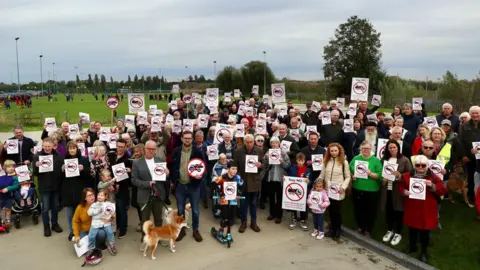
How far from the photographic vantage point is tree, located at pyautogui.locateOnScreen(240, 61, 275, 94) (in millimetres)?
67438

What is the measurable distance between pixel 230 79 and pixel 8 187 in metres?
62.6

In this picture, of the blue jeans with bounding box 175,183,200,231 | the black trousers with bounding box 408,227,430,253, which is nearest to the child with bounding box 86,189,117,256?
the blue jeans with bounding box 175,183,200,231

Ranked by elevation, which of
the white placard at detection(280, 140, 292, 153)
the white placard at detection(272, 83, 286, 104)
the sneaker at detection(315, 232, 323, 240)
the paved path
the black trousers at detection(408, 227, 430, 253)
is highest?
the white placard at detection(272, 83, 286, 104)

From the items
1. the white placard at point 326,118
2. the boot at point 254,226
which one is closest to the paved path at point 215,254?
the boot at point 254,226

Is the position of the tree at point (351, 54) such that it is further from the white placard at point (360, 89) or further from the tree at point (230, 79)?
the white placard at point (360, 89)

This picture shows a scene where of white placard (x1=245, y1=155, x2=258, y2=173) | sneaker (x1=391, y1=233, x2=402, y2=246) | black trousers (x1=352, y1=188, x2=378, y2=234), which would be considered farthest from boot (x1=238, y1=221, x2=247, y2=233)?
sneaker (x1=391, y1=233, x2=402, y2=246)

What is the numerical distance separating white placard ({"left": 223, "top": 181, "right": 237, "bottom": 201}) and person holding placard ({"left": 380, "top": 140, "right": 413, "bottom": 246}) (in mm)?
2692

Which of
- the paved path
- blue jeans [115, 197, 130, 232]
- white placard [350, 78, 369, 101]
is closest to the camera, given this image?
the paved path

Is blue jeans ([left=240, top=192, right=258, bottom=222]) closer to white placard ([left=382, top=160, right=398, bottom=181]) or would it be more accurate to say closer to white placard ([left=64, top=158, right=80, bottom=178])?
white placard ([left=382, top=160, right=398, bottom=181])

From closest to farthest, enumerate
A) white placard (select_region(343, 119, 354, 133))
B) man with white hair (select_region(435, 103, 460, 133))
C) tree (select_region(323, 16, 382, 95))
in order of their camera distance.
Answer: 1. white placard (select_region(343, 119, 354, 133))
2. man with white hair (select_region(435, 103, 460, 133))
3. tree (select_region(323, 16, 382, 95))

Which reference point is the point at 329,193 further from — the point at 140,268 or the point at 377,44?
the point at 377,44

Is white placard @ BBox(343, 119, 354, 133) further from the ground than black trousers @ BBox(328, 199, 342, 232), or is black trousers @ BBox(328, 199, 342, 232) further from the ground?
white placard @ BBox(343, 119, 354, 133)

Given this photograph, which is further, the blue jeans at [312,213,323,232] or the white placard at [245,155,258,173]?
the white placard at [245,155,258,173]

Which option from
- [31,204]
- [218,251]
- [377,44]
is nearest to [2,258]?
[31,204]
